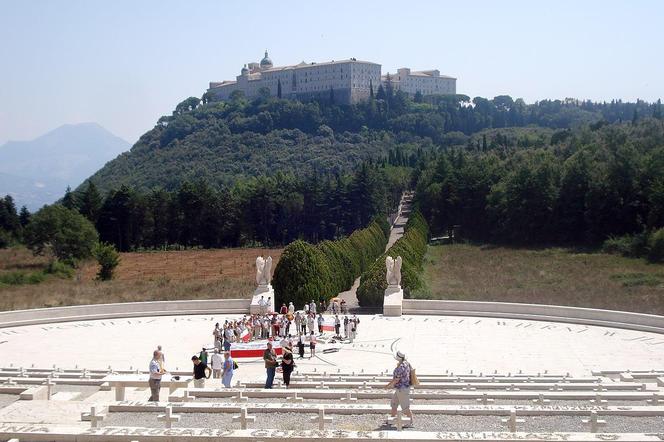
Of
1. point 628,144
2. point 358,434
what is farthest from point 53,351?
point 628,144

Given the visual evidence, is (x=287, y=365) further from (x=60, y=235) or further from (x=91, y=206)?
(x=91, y=206)

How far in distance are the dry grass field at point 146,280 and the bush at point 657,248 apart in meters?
30.0

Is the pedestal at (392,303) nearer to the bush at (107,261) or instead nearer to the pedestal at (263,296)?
the pedestal at (263,296)

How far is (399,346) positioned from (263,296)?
9017mm

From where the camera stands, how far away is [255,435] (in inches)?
522

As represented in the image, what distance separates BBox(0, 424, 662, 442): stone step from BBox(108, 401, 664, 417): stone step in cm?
215

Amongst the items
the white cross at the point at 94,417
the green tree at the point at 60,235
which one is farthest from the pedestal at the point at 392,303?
the green tree at the point at 60,235

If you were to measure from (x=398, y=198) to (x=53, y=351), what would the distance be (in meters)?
90.3

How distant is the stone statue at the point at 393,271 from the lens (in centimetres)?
3644

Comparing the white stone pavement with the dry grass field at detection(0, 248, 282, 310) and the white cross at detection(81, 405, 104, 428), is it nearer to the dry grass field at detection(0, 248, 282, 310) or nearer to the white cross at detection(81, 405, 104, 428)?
the white cross at detection(81, 405, 104, 428)

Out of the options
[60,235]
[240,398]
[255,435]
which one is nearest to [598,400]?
[240,398]

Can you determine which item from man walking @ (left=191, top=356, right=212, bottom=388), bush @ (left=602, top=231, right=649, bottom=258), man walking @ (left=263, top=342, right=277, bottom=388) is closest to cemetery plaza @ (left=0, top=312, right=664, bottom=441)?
man walking @ (left=191, top=356, right=212, bottom=388)

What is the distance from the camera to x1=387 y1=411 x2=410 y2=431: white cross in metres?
14.4

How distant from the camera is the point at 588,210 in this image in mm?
70375
